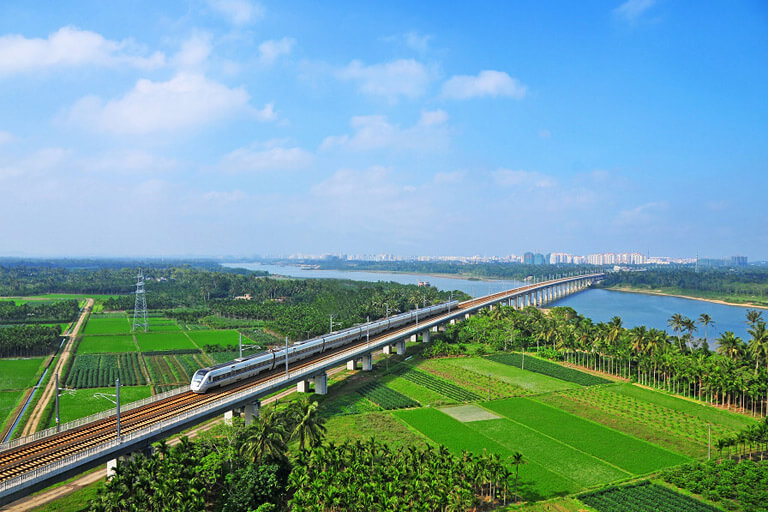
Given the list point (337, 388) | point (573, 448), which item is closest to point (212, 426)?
point (337, 388)

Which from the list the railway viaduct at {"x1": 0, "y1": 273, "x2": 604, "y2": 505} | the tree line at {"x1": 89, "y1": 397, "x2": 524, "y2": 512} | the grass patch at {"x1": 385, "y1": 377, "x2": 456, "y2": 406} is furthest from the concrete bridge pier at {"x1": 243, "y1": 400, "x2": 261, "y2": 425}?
the grass patch at {"x1": 385, "y1": 377, "x2": 456, "y2": 406}

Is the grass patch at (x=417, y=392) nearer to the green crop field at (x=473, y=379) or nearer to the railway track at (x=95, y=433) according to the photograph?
the green crop field at (x=473, y=379)

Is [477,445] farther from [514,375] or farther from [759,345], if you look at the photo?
[759,345]

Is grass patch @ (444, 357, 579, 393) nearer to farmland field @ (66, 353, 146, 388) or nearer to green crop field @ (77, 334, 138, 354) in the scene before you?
farmland field @ (66, 353, 146, 388)

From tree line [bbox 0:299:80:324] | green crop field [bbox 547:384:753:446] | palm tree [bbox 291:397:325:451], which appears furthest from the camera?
tree line [bbox 0:299:80:324]

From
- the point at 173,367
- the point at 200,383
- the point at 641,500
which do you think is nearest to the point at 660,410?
the point at 641,500

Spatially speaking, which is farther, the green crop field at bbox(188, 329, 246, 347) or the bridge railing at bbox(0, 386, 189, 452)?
the green crop field at bbox(188, 329, 246, 347)

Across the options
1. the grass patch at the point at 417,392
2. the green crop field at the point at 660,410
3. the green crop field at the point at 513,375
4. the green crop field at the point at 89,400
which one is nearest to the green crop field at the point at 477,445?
the grass patch at the point at 417,392
